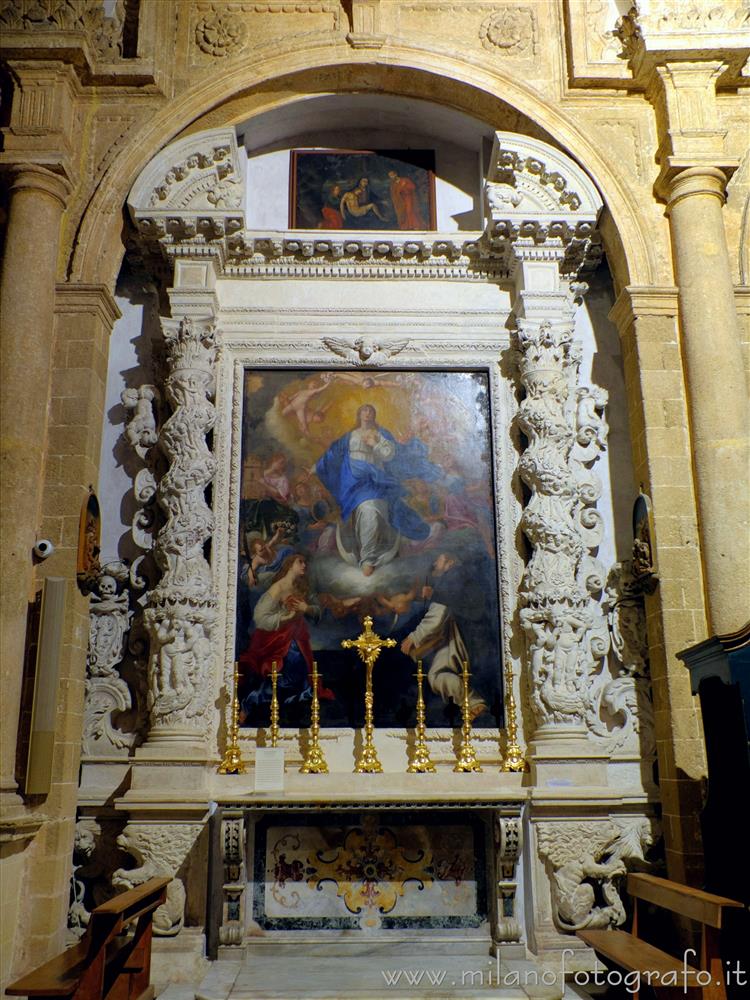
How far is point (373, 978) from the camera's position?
6.29 meters

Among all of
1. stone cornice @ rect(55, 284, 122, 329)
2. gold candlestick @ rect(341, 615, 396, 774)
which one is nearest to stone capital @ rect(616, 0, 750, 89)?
stone cornice @ rect(55, 284, 122, 329)

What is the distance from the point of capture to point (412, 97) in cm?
872

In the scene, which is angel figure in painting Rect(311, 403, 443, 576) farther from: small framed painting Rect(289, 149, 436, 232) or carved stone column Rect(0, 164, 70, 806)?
carved stone column Rect(0, 164, 70, 806)

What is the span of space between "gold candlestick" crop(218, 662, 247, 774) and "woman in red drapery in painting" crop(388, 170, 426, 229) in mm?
4217

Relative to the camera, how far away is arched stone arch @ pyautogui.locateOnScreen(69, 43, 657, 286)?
309 inches

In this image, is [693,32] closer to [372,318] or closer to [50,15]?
[372,318]

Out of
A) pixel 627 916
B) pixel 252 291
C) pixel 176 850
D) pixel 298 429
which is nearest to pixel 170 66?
pixel 252 291

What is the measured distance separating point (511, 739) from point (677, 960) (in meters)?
2.15

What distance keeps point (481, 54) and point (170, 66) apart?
8.56 feet

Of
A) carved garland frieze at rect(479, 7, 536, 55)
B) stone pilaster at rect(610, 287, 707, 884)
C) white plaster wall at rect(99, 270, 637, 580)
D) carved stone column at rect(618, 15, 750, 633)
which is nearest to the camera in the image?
stone pilaster at rect(610, 287, 707, 884)

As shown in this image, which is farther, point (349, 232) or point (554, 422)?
point (349, 232)

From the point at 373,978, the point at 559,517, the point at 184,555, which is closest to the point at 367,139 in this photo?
the point at 559,517

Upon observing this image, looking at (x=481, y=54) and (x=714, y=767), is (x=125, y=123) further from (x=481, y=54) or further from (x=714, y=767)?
(x=714, y=767)

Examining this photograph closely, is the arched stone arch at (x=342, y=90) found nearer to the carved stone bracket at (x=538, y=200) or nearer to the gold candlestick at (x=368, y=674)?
the carved stone bracket at (x=538, y=200)
